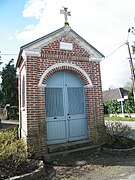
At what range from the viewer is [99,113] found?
28.2 feet

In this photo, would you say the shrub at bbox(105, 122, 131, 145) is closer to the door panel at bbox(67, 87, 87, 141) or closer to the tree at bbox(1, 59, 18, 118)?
the door panel at bbox(67, 87, 87, 141)

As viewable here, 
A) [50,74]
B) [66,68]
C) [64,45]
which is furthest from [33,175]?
[64,45]

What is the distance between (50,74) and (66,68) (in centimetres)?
76

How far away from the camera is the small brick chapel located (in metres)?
7.39

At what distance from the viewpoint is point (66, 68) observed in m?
8.23

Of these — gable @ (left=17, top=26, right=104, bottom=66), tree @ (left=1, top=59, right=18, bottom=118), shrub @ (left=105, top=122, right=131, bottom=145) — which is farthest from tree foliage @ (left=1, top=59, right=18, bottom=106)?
shrub @ (left=105, top=122, right=131, bottom=145)

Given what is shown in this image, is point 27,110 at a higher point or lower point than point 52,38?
lower

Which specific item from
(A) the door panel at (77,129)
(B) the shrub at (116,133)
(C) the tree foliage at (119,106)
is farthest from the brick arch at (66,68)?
(C) the tree foliage at (119,106)

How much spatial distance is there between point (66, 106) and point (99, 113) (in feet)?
4.95

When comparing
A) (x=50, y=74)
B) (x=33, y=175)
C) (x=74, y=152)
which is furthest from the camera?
(x=50, y=74)

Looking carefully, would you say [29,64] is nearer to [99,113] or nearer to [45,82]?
[45,82]

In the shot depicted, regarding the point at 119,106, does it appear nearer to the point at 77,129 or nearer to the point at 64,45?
the point at 77,129

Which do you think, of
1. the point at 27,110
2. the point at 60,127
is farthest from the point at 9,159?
the point at 60,127

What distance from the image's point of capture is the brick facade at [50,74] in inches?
287
